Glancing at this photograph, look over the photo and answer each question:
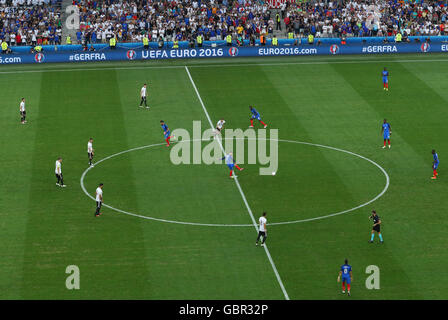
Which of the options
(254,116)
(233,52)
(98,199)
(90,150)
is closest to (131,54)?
(233,52)

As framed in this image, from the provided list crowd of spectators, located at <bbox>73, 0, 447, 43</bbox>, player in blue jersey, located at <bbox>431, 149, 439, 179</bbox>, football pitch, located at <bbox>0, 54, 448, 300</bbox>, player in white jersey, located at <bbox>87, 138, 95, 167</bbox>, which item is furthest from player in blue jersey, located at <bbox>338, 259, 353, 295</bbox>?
crowd of spectators, located at <bbox>73, 0, 447, 43</bbox>

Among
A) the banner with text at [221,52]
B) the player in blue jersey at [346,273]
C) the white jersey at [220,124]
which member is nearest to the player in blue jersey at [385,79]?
the banner with text at [221,52]

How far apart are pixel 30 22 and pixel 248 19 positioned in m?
23.9

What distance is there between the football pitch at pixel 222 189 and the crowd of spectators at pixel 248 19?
1315cm

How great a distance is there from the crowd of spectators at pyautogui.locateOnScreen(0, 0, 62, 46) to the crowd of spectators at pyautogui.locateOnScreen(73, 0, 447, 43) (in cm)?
287

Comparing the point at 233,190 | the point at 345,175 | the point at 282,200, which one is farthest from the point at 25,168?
the point at 345,175

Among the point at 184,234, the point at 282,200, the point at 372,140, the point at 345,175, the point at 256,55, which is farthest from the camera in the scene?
the point at 256,55

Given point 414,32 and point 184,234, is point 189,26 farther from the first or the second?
point 184,234

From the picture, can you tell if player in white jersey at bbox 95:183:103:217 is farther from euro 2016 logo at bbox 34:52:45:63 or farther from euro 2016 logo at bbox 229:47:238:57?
euro 2016 logo at bbox 229:47:238:57

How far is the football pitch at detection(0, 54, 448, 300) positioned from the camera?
120ft

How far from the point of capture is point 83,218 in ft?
141

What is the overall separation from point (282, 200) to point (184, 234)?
22.9 feet

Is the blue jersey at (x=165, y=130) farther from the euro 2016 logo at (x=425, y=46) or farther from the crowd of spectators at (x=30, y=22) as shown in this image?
the euro 2016 logo at (x=425, y=46)

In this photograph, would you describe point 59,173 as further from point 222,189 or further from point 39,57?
point 39,57
